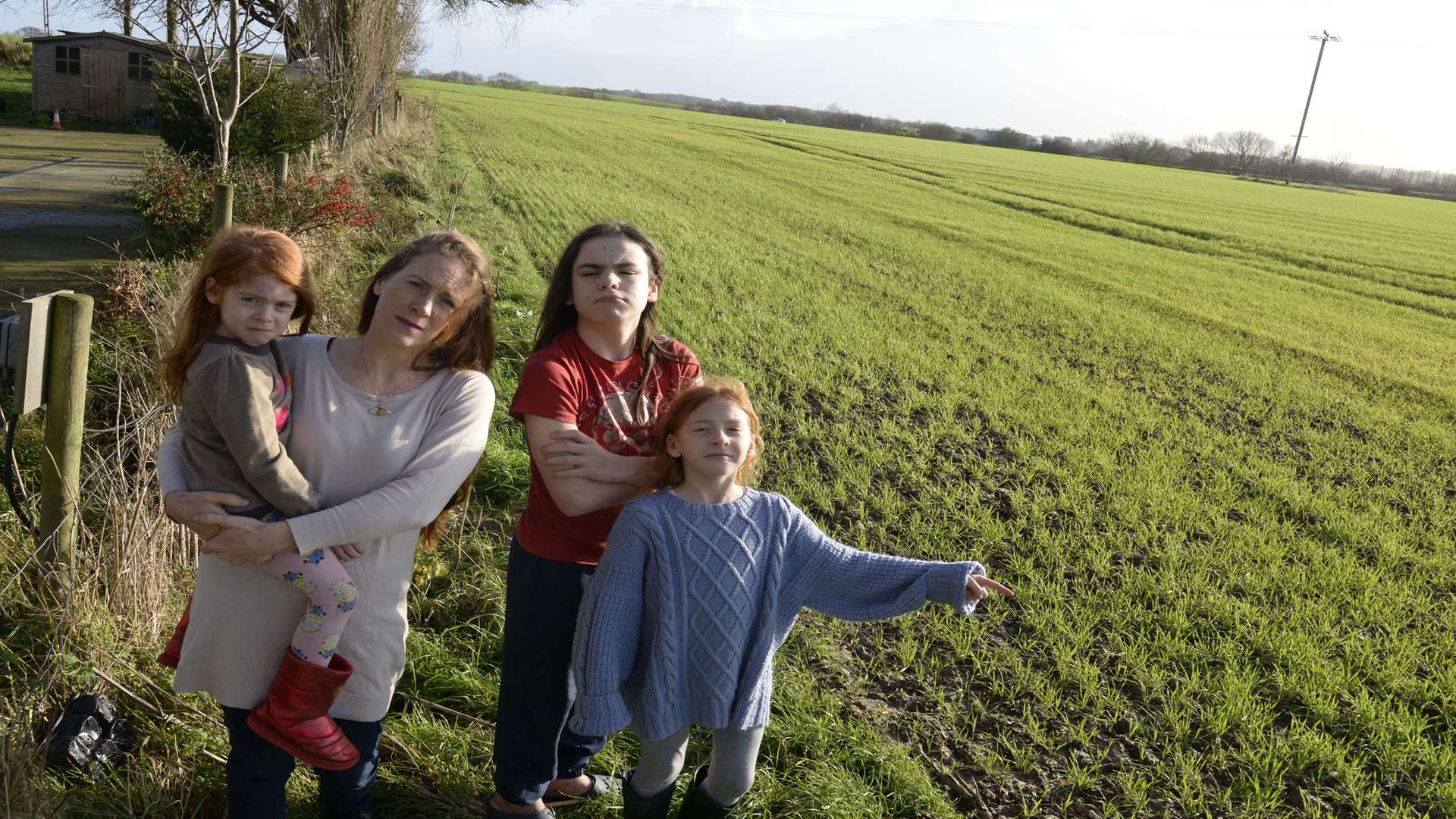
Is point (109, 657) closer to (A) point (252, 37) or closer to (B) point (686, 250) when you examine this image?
(A) point (252, 37)

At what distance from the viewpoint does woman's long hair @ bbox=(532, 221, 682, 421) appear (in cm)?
242

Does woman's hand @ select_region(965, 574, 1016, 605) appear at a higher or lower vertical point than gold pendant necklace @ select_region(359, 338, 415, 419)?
lower

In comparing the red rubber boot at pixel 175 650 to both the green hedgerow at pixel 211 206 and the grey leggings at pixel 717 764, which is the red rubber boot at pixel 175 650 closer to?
the grey leggings at pixel 717 764

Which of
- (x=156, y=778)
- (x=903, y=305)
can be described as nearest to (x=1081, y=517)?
(x=156, y=778)

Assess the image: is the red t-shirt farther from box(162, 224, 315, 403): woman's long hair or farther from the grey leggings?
box(162, 224, 315, 403): woman's long hair

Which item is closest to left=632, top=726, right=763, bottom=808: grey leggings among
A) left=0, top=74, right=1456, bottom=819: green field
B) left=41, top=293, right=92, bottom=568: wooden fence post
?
left=0, top=74, right=1456, bottom=819: green field

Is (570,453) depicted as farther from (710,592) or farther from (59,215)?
(59,215)

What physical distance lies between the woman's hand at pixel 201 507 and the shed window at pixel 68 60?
28.8 metres

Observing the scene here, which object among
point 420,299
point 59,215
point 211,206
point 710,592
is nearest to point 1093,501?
point 710,592

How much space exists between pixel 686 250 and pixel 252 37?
19.8 feet

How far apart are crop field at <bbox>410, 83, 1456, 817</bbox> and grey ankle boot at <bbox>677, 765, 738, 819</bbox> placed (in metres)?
0.45

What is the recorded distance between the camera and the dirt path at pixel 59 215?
7.95 metres

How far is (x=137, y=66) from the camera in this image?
25.4 metres

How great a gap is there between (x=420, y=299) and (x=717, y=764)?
129 centimetres
